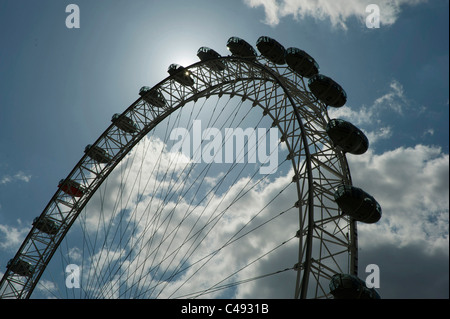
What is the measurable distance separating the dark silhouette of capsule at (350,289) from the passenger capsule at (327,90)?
9.06m

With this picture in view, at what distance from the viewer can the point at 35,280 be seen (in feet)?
85.8

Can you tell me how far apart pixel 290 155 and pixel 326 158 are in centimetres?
171

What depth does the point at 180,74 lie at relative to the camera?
2525 centimetres

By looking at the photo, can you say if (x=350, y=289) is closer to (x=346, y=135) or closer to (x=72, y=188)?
(x=346, y=135)

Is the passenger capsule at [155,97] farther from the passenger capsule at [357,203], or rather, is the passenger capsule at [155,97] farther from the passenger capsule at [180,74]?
the passenger capsule at [357,203]

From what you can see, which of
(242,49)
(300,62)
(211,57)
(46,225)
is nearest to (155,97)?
(211,57)

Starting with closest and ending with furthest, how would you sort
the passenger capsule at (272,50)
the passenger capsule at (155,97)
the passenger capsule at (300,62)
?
the passenger capsule at (300,62)
the passenger capsule at (272,50)
the passenger capsule at (155,97)

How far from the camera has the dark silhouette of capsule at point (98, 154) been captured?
88.2 ft

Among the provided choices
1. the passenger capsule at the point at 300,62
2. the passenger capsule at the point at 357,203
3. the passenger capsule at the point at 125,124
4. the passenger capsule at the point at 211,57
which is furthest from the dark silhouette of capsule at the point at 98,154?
→ the passenger capsule at the point at 357,203

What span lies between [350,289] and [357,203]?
3561 mm

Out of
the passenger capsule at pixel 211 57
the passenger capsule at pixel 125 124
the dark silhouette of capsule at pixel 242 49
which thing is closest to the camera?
the dark silhouette of capsule at pixel 242 49
